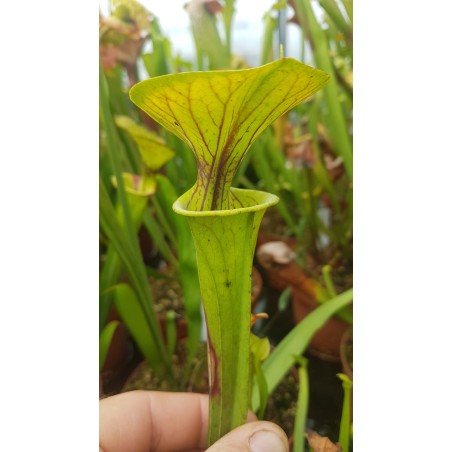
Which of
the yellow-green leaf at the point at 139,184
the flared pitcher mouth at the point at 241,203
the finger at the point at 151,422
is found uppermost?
the yellow-green leaf at the point at 139,184

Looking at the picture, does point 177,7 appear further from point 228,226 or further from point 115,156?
point 228,226

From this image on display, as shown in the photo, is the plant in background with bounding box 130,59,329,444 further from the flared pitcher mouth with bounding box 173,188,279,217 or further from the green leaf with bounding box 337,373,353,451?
the green leaf with bounding box 337,373,353,451

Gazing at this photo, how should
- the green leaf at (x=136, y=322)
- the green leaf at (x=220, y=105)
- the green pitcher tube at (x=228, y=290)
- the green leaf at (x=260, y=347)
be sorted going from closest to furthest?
the green leaf at (x=220, y=105) < the green pitcher tube at (x=228, y=290) < the green leaf at (x=260, y=347) < the green leaf at (x=136, y=322)

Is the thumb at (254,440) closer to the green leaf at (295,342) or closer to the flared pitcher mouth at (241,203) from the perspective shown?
the green leaf at (295,342)

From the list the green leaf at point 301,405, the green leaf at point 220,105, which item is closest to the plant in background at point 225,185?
the green leaf at point 220,105

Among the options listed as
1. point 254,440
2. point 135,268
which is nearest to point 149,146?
point 135,268

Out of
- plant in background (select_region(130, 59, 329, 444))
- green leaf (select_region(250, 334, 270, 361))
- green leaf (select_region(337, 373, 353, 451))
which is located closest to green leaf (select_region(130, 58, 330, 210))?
plant in background (select_region(130, 59, 329, 444))

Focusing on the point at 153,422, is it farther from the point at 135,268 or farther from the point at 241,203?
the point at 241,203
